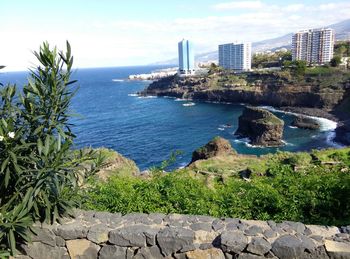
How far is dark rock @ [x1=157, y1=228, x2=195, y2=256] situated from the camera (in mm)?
6055

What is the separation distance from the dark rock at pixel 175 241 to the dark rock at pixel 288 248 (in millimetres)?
1410

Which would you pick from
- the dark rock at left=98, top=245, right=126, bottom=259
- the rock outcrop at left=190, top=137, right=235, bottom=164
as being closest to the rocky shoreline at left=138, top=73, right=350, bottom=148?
the rock outcrop at left=190, top=137, right=235, bottom=164

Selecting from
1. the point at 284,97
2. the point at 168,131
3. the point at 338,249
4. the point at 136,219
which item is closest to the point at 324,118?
the point at 284,97

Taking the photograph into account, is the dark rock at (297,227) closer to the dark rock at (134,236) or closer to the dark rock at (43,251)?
the dark rock at (134,236)

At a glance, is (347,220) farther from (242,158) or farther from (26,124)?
(242,158)

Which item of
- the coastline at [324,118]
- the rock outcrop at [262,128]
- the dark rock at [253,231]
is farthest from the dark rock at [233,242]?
the coastline at [324,118]

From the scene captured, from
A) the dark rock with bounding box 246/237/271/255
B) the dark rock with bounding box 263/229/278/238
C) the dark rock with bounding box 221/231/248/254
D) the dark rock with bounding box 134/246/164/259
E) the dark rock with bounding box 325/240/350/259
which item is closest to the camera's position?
the dark rock with bounding box 325/240/350/259

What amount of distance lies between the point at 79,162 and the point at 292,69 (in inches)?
3919

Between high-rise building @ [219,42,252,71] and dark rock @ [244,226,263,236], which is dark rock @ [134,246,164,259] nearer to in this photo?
dark rock @ [244,226,263,236]

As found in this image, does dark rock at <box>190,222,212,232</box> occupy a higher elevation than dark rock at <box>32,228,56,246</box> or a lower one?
higher

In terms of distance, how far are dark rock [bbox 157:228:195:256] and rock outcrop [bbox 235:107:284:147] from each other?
155 feet

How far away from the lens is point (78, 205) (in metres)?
7.20

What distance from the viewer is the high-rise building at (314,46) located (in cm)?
14112

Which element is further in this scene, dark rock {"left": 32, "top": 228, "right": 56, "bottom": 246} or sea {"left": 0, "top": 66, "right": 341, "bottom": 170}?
sea {"left": 0, "top": 66, "right": 341, "bottom": 170}
